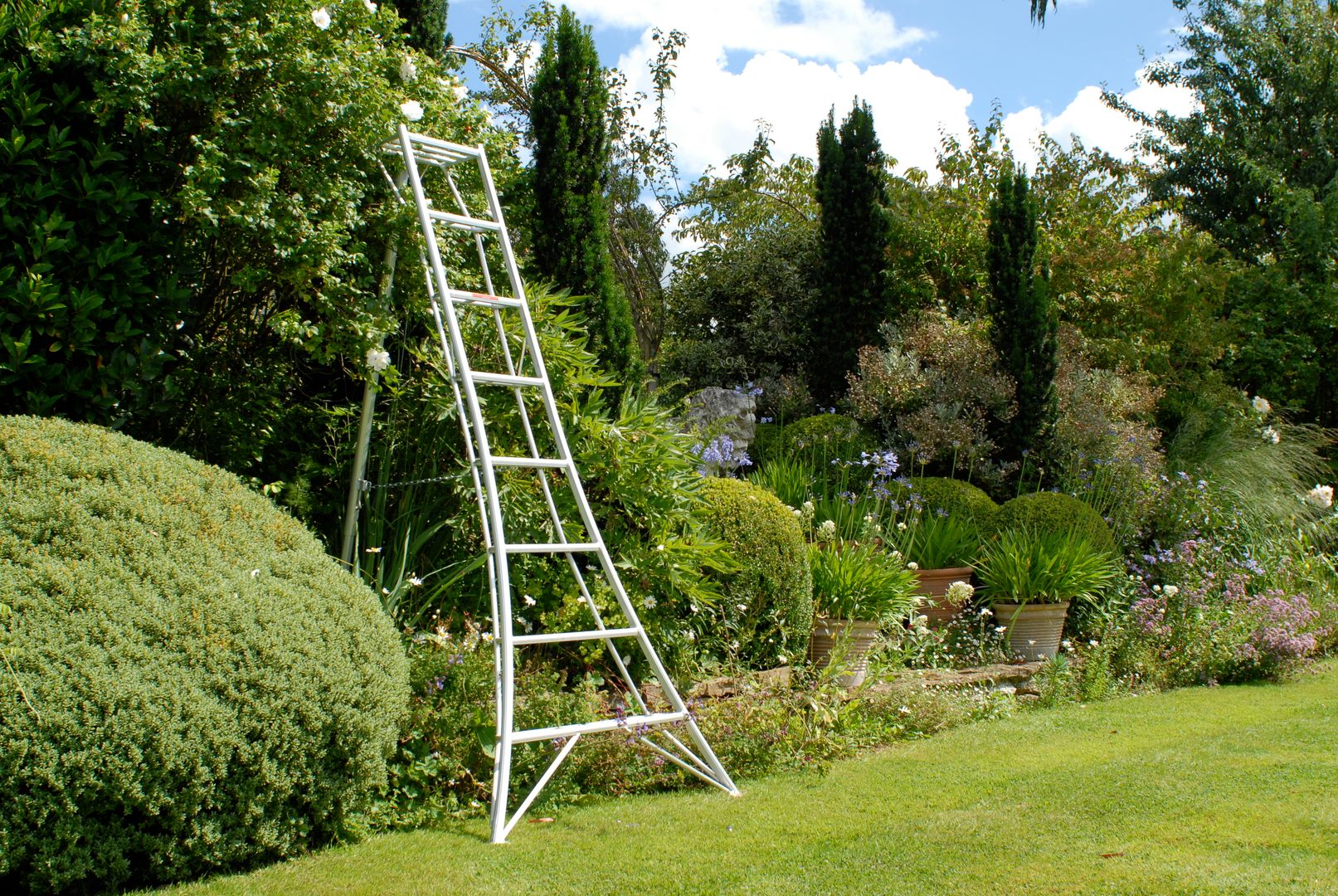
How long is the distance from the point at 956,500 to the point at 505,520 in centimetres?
388

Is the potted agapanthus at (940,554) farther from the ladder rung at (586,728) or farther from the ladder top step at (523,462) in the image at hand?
the ladder top step at (523,462)

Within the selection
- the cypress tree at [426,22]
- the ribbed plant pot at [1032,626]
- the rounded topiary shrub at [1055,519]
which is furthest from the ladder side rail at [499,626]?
the rounded topiary shrub at [1055,519]

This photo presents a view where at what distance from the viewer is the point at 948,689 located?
5535 mm

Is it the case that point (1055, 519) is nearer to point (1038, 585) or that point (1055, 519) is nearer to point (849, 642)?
point (1038, 585)

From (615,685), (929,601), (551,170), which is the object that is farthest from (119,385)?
(929,601)

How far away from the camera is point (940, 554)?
6812mm

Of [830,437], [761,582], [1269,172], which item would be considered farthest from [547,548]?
[1269,172]

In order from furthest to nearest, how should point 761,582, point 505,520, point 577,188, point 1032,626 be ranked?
point 577,188 < point 1032,626 < point 761,582 < point 505,520

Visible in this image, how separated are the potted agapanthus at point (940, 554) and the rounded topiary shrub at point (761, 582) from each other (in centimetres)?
132

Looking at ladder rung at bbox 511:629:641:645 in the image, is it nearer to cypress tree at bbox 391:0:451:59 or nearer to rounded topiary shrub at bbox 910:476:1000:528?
rounded topiary shrub at bbox 910:476:1000:528

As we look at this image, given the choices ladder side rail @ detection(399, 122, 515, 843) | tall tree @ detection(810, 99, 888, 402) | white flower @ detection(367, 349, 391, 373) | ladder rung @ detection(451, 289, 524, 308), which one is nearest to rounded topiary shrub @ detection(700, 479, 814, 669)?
ladder rung @ detection(451, 289, 524, 308)

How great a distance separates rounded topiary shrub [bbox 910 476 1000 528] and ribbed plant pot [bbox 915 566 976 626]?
640 mm

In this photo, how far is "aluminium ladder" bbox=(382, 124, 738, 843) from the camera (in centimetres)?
348

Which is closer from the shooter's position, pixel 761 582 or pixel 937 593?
pixel 761 582
